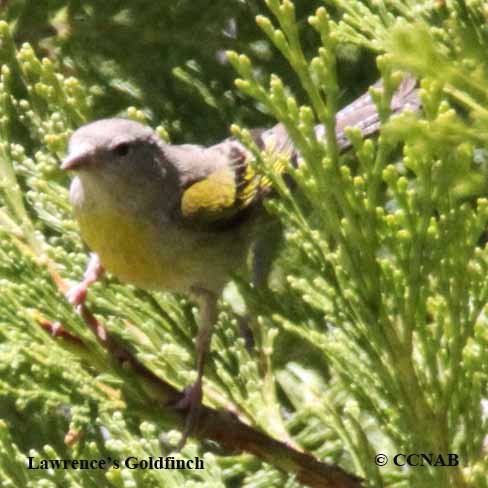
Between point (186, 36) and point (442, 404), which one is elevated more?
point (186, 36)

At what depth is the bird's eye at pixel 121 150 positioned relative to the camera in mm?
3031

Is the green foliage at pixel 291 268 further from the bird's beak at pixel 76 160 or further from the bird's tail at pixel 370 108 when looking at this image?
the bird's tail at pixel 370 108

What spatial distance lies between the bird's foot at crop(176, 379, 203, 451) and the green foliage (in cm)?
5

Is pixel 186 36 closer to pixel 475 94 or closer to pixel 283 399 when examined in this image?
pixel 283 399

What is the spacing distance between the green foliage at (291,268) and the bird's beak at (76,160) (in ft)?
0.15

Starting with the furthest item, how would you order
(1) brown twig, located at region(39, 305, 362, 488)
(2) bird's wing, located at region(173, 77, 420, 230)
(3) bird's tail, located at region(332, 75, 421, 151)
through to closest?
(2) bird's wing, located at region(173, 77, 420, 230) < (3) bird's tail, located at region(332, 75, 421, 151) < (1) brown twig, located at region(39, 305, 362, 488)

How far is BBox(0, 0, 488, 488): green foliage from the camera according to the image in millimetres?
1740

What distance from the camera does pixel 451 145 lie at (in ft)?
3.84

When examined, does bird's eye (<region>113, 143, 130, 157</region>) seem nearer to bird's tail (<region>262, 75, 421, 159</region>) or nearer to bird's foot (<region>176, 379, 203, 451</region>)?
bird's tail (<region>262, 75, 421, 159</region>)

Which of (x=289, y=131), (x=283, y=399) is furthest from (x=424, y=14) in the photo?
(x=283, y=399)

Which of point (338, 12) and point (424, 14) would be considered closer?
point (424, 14)

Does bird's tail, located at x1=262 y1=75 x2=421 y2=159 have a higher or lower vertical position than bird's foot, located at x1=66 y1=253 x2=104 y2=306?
higher

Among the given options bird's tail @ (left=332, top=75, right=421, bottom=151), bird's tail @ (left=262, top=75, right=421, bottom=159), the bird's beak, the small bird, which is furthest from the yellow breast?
bird's tail @ (left=332, top=75, right=421, bottom=151)

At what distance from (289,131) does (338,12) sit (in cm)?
156
